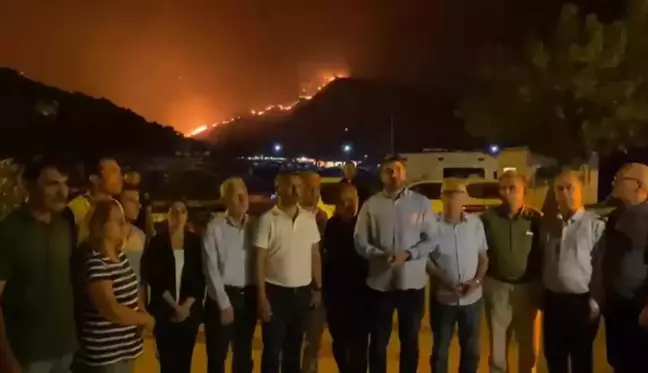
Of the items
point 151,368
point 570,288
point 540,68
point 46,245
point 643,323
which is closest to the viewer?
point 46,245

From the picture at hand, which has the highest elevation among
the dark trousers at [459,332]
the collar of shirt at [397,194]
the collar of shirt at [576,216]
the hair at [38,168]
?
the hair at [38,168]

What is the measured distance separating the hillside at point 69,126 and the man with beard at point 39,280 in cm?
1514

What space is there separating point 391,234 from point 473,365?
1186 millimetres

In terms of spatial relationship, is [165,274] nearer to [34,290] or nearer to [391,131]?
[34,290]

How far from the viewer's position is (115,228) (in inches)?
167

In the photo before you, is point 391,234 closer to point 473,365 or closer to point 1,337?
point 473,365

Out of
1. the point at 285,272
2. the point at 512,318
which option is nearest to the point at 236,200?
the point at 285,272

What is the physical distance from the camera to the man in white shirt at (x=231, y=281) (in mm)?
5688

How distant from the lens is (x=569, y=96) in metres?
18.6

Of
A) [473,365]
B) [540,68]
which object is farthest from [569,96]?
[473,365]

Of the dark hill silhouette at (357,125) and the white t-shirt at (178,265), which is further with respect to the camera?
the dark hill silhouette at (357,125)

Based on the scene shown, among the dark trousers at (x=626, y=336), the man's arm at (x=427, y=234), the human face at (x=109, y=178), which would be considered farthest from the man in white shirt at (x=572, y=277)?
the human face at (x=109, y=178)

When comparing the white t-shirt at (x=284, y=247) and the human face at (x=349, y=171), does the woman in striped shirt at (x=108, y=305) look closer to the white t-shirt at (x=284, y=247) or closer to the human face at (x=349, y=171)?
the white t-shirt at (x=284, y=247)

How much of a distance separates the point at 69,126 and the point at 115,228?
69.3 feet
